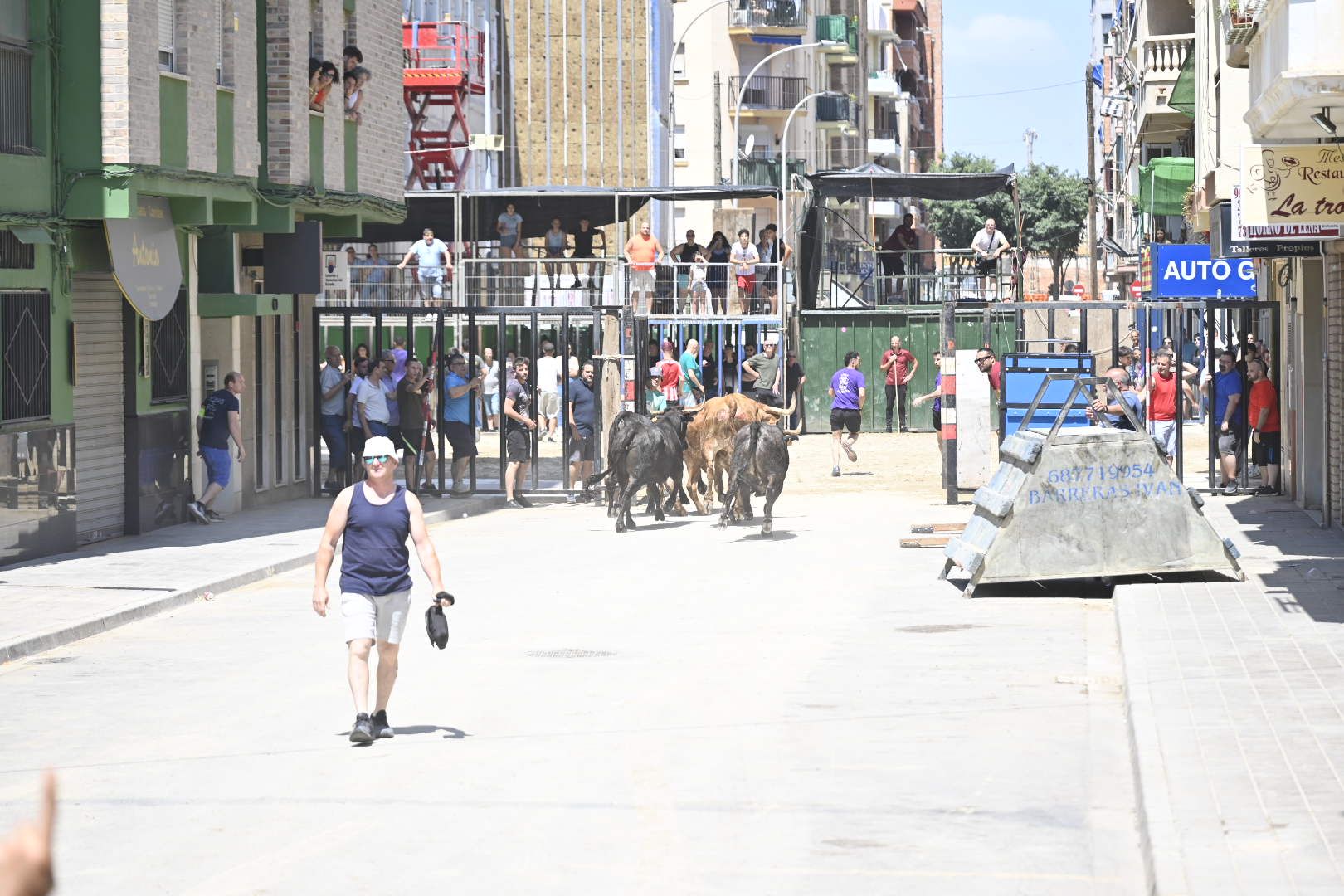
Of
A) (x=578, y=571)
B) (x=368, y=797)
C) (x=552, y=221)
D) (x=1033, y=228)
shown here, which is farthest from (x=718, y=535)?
(x=1033, y=228)

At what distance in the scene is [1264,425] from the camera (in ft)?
82.0

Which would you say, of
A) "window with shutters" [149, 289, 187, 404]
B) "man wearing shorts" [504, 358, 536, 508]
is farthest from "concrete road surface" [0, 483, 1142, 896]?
"man wearing shorts" [504, 358, 536, 508]

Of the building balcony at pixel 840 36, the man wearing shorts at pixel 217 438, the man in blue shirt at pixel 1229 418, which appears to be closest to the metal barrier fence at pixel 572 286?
the man wearing shorts at pixel 217 438

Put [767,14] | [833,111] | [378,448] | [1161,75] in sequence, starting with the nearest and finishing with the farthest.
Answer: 1. [378,448]
2. [1161,75]
3. [767,14]
4. [833,111]

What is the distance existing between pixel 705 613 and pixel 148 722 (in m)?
5.50

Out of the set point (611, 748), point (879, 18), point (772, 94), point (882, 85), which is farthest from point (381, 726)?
point (879, 18)

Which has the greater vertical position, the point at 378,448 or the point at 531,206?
the point at 531,206

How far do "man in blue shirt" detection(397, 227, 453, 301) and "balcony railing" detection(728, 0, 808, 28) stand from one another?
40.6m

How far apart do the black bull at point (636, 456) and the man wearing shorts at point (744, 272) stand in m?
17.6

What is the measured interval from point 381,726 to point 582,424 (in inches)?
637

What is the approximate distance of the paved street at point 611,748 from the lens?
24.8ft

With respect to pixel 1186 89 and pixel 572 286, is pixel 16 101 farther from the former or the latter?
pixel 1186 89

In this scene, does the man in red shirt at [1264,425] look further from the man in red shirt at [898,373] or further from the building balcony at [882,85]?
the building balcony at [882,85]

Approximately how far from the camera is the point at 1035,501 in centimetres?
1597
